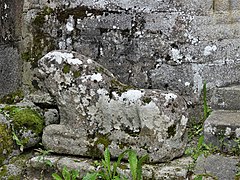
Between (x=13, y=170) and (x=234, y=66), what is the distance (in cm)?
199

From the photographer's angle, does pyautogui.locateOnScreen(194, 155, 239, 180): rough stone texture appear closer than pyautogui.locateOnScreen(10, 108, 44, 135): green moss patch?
Yes

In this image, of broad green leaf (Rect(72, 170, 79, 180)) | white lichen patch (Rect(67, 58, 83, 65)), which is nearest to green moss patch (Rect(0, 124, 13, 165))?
broad green leaf (Rect(72, 170, 79, 180))

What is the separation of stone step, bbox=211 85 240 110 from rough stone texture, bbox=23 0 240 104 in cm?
18

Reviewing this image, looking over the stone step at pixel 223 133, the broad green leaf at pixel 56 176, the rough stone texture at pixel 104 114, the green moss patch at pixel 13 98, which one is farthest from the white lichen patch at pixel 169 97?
the green moss patch at pixel 13 98

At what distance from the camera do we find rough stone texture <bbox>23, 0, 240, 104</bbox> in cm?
392

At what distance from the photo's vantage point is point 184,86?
398cm

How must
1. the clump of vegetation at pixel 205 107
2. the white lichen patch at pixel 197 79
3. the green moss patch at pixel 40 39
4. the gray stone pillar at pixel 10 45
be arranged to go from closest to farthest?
the clump of vegetation at pixel 205 107 < the white lichen patch at pixel 197 79 < the gray stone pillar at pixel 10 45 < the green moss patch at pixel 40 39

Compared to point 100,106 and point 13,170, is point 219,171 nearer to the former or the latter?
point 100,106

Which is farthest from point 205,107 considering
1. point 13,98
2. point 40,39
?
point 13,98

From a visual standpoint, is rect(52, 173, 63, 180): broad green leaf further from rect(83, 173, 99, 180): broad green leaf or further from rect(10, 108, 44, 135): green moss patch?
rect(10, 108, 44, 135): green moss patch

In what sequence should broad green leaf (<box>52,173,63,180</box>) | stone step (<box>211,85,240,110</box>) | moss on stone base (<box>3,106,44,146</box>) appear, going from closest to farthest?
broad green leaf (<box>52,173,63,180</box>) → moss on stone base (<box>3,106,44,146</box>) → stone step (<box>211,85,240,110</box>)

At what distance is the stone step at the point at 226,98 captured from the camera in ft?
12.1

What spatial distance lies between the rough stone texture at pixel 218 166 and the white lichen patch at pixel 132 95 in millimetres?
592

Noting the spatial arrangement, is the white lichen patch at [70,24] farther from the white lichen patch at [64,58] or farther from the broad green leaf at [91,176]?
the broad green leaf at [91,176]
